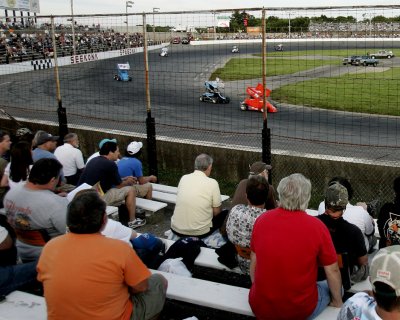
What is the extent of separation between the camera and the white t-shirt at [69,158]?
293 inches

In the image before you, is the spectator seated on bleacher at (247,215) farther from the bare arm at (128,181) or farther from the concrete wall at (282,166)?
the concrete wall at (282,166)

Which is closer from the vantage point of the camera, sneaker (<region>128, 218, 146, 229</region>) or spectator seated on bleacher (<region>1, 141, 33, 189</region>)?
spectator seated on bleacher (<region>1, 141, 33, 189</region>)

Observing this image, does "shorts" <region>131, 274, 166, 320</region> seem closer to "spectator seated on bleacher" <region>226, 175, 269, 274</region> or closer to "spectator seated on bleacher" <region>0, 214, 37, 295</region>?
"spectator seated on bleacher" <region>226, 175, 269, 274</region>

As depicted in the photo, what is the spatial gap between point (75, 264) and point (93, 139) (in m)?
7.65

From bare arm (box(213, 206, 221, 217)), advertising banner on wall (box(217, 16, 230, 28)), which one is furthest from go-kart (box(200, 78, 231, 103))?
bare arm (box(213, 206, 221, 217))

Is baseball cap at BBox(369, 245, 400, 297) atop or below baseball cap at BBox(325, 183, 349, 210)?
atop

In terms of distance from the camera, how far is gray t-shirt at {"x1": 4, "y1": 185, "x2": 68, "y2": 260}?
164 inches

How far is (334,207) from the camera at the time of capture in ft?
12.0

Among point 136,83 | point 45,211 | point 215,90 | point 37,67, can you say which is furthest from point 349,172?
point 136,83

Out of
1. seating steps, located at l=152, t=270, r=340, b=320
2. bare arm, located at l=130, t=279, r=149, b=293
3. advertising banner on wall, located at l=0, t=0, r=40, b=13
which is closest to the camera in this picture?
bare arm, located at l=130, t=279, r=149, b=293

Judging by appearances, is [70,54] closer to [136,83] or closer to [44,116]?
[136,83]

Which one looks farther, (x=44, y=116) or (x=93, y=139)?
(x=44, y=116)

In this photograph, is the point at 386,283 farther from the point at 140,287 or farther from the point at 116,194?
the point at 116,194

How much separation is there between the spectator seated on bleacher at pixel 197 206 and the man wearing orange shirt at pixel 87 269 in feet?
6.72
